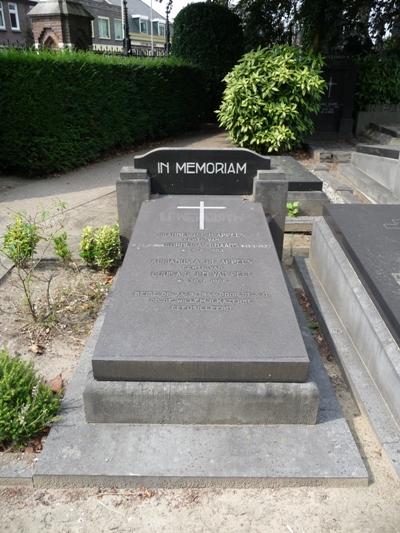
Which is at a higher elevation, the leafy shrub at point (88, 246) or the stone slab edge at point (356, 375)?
the leafy shrub at point (88, 246)

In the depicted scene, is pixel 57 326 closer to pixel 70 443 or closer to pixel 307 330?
pixel 70 443

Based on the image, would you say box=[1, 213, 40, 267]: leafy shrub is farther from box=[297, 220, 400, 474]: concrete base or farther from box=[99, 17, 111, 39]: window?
box=[99, 17, 111, 39]: window

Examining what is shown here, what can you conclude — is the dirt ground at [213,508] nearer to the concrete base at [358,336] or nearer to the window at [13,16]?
the concrete base at [358,336]

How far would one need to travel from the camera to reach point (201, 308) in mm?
2990

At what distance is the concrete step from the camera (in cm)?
642

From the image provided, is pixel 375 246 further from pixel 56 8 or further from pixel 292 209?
pixel 56 8

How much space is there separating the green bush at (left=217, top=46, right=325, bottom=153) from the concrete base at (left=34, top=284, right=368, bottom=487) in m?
7.63

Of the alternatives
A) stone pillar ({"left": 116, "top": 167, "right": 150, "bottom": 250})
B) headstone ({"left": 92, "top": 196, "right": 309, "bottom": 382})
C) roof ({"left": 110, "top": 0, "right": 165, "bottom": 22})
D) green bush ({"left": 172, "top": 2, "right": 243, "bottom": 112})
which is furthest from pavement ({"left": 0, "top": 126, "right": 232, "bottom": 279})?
roof ({"left": 110, "top": 0, "right": 165, "bottom": 22})

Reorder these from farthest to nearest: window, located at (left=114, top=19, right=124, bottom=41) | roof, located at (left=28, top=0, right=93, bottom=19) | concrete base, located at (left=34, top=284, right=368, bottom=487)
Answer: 1. window, located at (left=114, top=19, right=124, bottom=41)
2. roof, located at (left=28, top=0, right=93, bottom=19)
3. concrete base, located at (left=34, top=284, right=368, bottom=487)

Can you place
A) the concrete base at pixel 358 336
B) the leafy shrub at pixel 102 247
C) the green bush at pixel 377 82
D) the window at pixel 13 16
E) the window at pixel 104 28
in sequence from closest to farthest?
the concrete base at pixel 358 336, the leafy shrub at pixel 102 247, the green bush at pixel 377 82, the window at pixel 13 16, the window at pixel 104 28

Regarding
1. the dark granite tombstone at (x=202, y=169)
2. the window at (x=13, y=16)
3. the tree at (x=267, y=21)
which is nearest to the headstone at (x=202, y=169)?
the dark granite tombstone at (x=202, y=169)

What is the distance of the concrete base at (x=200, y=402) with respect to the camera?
8.52 feet

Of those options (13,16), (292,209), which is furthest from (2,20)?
(292,209)

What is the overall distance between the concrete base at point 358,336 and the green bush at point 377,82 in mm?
9314
